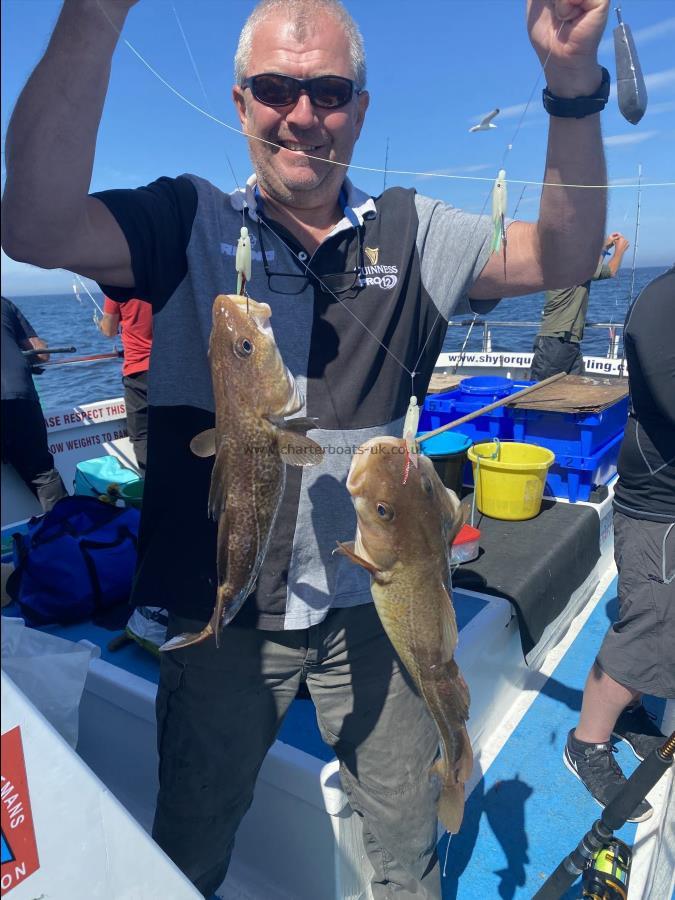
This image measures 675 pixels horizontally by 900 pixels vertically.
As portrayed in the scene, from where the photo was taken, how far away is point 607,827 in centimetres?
246

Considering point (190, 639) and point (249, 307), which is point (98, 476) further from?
point (249, 307)

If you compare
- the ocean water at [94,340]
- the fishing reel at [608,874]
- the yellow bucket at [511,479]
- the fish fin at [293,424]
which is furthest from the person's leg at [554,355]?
the fish fin at [293,424]

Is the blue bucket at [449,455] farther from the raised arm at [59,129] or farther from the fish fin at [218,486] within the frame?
the raised arm at [59,129]

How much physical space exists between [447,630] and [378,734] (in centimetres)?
80

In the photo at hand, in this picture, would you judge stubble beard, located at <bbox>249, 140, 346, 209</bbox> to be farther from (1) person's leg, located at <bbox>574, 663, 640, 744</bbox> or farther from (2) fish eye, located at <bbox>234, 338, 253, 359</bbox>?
(1) person's leg, located at <bbox>574, 663, 640, 744</bbox>

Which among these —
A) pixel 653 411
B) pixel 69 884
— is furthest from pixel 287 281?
pixel 653 411

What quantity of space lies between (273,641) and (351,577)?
37 centimetres

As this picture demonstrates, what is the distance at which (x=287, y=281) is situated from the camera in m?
2.09

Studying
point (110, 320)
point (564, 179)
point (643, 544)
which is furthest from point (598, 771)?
point (110, 320)

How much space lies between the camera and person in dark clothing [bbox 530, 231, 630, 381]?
8398 mm

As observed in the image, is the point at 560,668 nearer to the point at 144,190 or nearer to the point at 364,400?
the point at 364,400

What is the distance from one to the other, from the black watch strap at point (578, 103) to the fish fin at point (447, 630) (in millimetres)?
1428

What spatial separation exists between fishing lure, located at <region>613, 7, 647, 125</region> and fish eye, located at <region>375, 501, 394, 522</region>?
122cm

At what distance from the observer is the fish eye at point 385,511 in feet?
5.77
